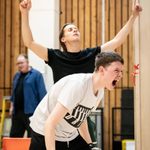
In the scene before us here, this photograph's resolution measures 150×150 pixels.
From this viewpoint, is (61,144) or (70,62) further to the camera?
(70,62)

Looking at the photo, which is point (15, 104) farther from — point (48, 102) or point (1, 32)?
point (48, 102)

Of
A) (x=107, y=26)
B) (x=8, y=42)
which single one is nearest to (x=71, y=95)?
(x=107, y=26)

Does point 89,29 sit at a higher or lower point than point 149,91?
higher

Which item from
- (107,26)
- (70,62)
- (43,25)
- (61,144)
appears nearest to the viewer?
(61,144)

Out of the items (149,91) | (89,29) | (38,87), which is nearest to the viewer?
(149,91)

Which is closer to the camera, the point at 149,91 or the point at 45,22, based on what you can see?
the point at 149,91

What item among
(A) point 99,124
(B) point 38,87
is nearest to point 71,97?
(B) point 38,87

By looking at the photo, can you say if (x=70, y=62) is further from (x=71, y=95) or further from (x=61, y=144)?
(x=71, y=95)

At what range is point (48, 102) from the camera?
75.7 inches

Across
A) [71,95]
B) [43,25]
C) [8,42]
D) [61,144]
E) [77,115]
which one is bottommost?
[61,144]

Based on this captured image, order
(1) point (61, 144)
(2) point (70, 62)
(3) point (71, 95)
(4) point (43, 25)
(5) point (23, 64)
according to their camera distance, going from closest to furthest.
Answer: (3) point (71, 95) → (1) point (61, 144) → (2) point (70, 62) → (5) point (23, 64) → (4) point (43, 25)

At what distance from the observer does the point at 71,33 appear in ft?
8.58

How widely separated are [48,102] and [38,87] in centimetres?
310

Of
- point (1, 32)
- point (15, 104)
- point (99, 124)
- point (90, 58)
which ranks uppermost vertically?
point (1, 32)
